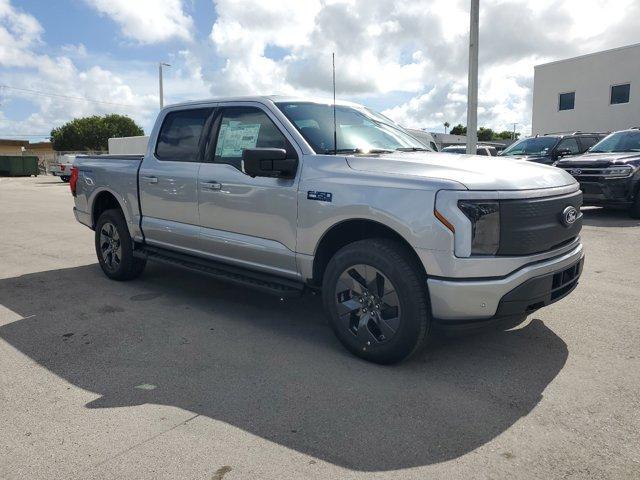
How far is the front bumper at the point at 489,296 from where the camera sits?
11.2 feet

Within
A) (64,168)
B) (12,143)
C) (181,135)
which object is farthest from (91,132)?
(181,135)

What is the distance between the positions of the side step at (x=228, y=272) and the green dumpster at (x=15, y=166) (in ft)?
136

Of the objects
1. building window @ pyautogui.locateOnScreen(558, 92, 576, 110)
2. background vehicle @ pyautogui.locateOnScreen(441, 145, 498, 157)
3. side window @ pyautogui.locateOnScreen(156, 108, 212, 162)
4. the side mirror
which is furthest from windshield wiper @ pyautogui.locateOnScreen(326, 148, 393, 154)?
building window @ pyautogui.locateOnScreen(558, 92, 576, 110)

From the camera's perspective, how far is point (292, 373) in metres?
3.81

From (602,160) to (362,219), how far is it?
27.5ft

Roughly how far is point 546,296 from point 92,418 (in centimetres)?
293

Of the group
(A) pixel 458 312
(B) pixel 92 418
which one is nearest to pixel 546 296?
(A) pixel 458 312

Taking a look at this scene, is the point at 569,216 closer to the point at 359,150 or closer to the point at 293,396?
the point at 359,150

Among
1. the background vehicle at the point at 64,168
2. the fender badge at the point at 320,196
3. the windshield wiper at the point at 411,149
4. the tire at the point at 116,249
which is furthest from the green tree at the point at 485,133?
the fender badge at the point at 320,196

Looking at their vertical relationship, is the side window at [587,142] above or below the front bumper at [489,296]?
above

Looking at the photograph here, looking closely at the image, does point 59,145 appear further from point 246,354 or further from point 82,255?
point 246,354

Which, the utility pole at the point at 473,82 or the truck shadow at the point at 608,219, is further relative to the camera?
the utility pole at the point at 473,82

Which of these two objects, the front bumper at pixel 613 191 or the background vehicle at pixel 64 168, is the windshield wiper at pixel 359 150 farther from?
the background vehicle at pixel 64 168

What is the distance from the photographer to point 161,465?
2.74 meters
